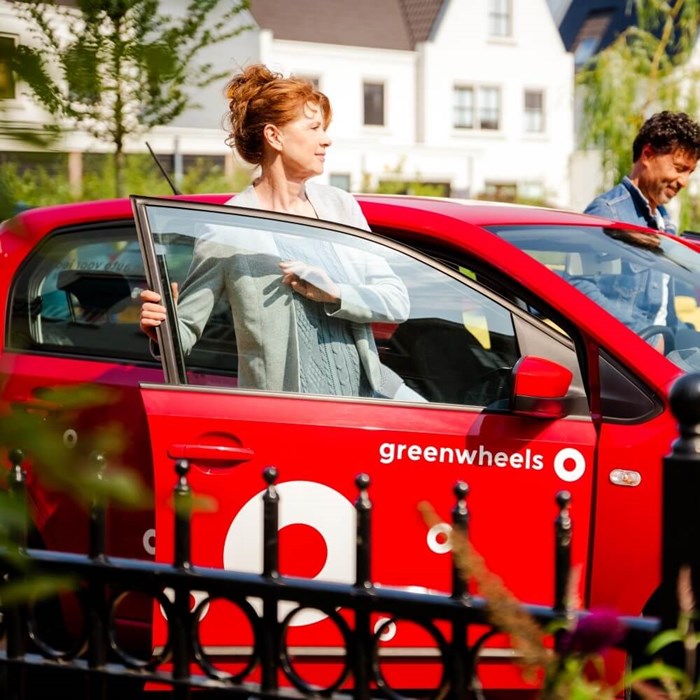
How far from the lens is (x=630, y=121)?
20484 millimetres

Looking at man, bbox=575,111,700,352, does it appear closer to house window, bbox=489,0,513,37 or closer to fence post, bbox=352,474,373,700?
fence post, bbox=352,474,373,700

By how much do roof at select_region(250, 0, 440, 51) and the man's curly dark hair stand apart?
1261 inches

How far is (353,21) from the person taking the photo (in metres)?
38.4

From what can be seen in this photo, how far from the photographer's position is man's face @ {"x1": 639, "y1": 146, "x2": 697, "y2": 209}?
5.36 m

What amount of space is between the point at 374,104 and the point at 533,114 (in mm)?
5795

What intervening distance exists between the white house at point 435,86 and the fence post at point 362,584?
106ft

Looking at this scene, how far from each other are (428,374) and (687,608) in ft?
5.75

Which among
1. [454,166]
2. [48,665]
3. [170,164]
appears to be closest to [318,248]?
[48,665]

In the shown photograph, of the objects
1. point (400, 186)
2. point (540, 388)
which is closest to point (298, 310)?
point (540, 388)

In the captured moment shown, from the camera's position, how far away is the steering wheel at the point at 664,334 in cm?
352

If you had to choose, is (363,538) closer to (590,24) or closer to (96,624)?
(96,624)

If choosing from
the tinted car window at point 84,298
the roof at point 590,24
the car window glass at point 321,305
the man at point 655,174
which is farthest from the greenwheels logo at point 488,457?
the roof at point 590,24

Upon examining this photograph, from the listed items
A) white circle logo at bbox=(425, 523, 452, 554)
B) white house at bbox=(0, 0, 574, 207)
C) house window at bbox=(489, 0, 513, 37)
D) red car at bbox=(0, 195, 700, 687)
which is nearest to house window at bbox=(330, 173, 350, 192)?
white house at bbox=(0, 0, 574, 207)

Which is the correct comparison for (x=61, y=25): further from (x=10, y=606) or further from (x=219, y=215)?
(x=219, y=215)
